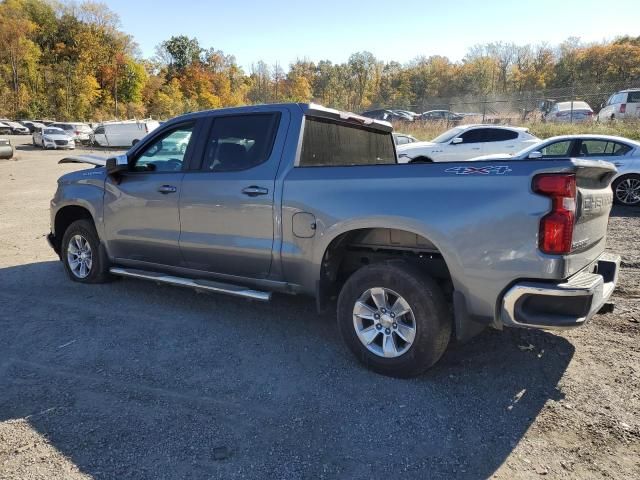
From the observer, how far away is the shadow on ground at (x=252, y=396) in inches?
103

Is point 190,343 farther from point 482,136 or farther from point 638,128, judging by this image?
point 638,128

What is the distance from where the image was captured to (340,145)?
4.45 metres

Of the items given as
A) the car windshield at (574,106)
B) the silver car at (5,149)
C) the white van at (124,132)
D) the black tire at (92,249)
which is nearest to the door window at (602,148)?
the black tire at (92,249)

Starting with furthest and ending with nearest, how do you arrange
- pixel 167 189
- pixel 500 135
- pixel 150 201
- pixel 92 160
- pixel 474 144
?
pixel 500 135 < pixel 474 144 < pixel 92 160 < pixel 150 201 < pixel 167 189

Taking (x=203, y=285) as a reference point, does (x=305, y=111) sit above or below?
above

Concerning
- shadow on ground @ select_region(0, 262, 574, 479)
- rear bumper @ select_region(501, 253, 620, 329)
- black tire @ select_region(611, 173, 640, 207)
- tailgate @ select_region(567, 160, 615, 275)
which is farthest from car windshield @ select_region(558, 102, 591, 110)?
rear bumper @ select_region(501, 253, 620, 329)

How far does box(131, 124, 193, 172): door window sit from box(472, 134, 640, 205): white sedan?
22.9 ft

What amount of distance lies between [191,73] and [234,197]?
92.7 metres

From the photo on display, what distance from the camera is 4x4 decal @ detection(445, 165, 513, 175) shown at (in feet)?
9.54

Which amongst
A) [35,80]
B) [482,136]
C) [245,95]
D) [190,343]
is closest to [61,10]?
[35,80]

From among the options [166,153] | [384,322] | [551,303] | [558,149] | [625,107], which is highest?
[625,107]

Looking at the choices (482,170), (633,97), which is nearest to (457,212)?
(482,170)

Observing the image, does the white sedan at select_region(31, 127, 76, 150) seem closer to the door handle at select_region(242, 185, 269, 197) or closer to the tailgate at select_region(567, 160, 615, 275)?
the door handle at select_region(242, 185, 269, 197)

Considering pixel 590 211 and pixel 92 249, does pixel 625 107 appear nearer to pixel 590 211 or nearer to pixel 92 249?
pixel 590 211
